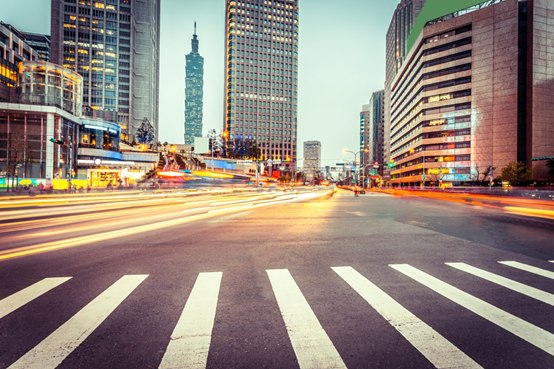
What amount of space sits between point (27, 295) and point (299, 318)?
410 cm

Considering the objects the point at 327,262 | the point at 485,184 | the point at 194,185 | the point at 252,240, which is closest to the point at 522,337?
the point at 327,262

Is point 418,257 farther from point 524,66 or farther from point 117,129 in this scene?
point 524,66

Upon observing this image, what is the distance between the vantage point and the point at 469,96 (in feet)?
247

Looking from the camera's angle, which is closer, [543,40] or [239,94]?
[543,40]

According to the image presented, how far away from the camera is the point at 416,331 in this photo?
10.9 ft

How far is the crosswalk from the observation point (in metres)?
2.78

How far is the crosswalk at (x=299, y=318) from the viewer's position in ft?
→ 9.12

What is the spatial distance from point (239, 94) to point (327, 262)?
155077 millimetres

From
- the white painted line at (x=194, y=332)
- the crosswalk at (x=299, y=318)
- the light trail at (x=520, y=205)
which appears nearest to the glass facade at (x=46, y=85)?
the crosswalk at (x=299, y=318)

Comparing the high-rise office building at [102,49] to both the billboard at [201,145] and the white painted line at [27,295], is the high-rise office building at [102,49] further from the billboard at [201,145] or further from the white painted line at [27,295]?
the white painted line at [27,295]

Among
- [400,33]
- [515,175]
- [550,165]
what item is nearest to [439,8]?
[550,165]

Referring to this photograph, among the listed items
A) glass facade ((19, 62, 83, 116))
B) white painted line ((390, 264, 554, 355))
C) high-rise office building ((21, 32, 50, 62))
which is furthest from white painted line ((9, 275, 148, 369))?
high-rise office building ((21, 32, 50, 62))

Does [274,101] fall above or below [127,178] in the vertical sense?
above

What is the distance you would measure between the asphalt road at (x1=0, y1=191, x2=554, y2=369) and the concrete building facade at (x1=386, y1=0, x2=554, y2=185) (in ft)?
255
